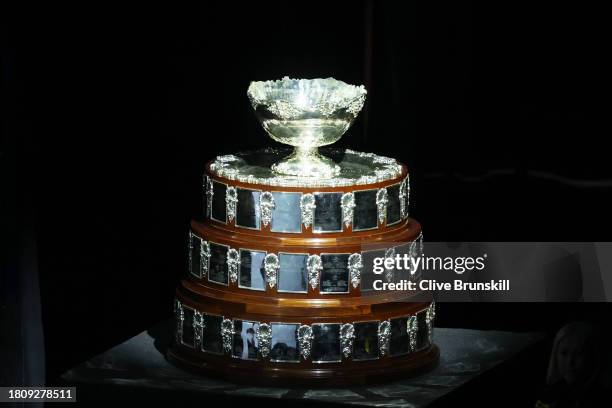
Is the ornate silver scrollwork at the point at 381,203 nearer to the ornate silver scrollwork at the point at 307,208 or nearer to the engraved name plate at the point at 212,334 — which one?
the ornate silver scrollwork at the point at 307,208

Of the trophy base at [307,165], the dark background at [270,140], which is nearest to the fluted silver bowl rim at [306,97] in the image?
the trophy base at [307,165]

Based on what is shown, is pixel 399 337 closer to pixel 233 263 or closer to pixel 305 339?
pixel 305 339

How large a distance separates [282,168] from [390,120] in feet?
2.55

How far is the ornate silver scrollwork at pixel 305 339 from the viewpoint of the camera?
283 inches

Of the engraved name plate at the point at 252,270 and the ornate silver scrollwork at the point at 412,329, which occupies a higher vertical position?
the engraved name plate at the point at 252,270

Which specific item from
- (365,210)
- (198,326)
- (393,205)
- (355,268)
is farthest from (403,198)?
(198,326)

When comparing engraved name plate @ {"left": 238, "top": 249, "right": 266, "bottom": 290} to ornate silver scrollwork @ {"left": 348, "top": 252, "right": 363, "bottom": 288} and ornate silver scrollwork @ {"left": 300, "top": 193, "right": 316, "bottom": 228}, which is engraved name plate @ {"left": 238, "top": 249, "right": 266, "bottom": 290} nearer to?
ornate silver scrollwork @ {"left": 300, "top": 193, "right": 316, "bottom": 228}

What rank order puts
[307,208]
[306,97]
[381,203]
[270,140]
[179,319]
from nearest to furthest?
1. [307,208]
2. [381,203]
3. [179,319]
4. [306,97]
5. [270,140]

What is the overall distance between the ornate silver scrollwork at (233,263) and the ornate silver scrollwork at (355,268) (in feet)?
1.21

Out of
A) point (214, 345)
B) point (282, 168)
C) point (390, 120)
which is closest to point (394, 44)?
point (390, 120)

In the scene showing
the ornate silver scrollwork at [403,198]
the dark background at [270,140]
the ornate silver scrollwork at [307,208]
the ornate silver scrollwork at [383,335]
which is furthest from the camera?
the dark background at [270,140]

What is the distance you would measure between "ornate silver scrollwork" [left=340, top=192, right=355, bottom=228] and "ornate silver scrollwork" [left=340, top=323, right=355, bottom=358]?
0.33 m

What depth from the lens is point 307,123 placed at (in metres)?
7.33

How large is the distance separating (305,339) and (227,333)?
0.27 m
